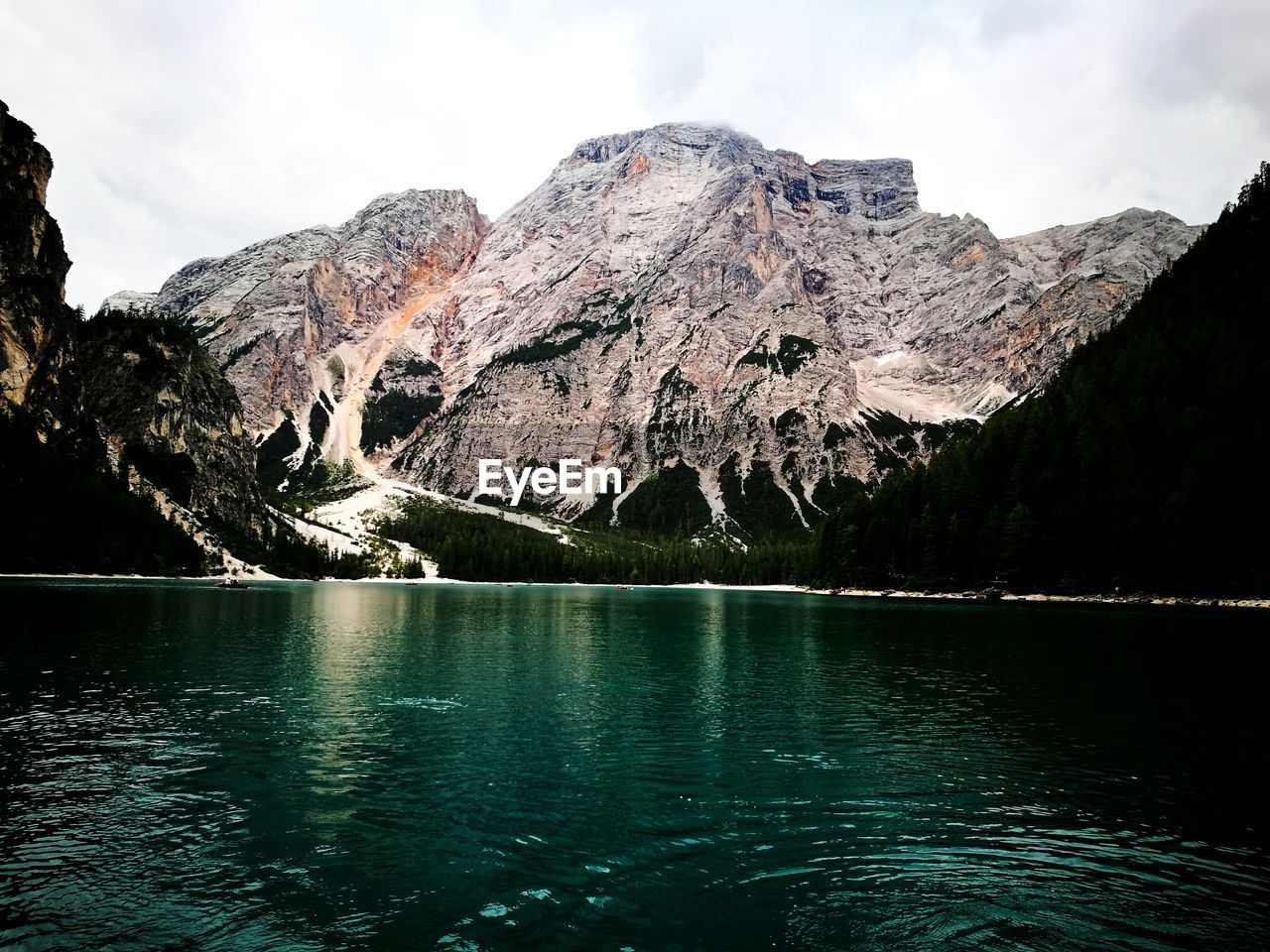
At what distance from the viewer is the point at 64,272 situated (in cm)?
17188

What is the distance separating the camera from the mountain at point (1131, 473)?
9706 cm

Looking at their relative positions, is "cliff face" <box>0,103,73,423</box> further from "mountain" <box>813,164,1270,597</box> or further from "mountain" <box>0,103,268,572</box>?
"mountain" <box>813,164,1270,597</box>

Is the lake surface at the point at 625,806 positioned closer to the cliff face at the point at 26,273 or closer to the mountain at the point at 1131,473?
the mountain at the point at 1131,473

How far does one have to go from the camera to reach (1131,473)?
111312mm

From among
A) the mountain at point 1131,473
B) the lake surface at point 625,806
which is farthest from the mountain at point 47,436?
the mountain at point 1131,473

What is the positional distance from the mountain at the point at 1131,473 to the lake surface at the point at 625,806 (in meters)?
64.4

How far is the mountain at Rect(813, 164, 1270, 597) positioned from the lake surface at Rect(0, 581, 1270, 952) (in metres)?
64.4

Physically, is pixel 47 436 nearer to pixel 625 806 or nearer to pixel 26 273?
pixel 26 273

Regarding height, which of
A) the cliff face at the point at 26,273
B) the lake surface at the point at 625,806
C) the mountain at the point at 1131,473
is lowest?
the lake surface at the point at 625,806

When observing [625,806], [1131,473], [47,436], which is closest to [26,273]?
[47,436]

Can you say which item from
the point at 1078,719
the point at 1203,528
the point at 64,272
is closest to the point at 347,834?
the point at 1078,719

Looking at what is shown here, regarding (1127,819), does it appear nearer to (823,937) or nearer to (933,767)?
(933,767)

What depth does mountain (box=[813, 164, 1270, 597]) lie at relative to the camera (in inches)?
3821

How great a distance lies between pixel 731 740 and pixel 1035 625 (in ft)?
208
